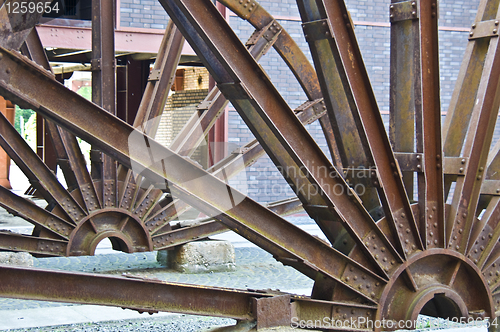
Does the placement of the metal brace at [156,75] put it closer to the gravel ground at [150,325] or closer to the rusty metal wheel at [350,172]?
the gravel ground at [150,325]

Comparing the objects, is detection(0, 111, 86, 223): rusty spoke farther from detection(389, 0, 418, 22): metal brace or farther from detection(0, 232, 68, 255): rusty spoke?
detection(389, 0, 418, 22): metal brace

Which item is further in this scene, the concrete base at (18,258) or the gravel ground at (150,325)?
the concrete base at (18,258)

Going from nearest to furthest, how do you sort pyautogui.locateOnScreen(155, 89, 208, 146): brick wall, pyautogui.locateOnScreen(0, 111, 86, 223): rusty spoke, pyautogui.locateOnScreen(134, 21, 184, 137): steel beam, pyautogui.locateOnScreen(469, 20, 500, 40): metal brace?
pyautogui.locateOnScreen(469, 20, 500, 40): metal brace → pyautogui.locateOnScreen(0, 111, 86, 223): rusty spoke → pyautogui.locateOnScreen(134, 21, 184, 137): steel beam → pyautogui.locateOnScreen(155, 89, 208, 146): brick wall

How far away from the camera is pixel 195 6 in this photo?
310 cm

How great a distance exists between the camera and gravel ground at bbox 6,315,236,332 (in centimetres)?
494

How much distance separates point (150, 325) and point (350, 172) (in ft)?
8.47

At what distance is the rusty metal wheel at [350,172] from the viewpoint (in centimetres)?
315

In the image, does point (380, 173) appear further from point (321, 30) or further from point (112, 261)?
point (112, 261)

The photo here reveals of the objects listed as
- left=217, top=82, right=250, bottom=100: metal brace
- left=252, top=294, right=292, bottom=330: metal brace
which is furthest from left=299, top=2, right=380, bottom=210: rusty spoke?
left=252, top=294, right=292, bottom=330: metal brace

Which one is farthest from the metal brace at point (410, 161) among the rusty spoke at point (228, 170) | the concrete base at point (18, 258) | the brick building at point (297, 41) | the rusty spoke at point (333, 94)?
the brick building at point (297, 41)

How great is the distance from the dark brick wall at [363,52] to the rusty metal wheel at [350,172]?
9.03 m

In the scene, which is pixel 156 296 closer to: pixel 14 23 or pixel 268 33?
pixel 14 23

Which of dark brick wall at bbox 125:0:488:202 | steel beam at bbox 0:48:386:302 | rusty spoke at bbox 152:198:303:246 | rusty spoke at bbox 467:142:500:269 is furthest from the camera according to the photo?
dark brick wall at bbox 125:0:488:202

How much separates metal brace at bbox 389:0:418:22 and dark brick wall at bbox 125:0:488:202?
9.32m
